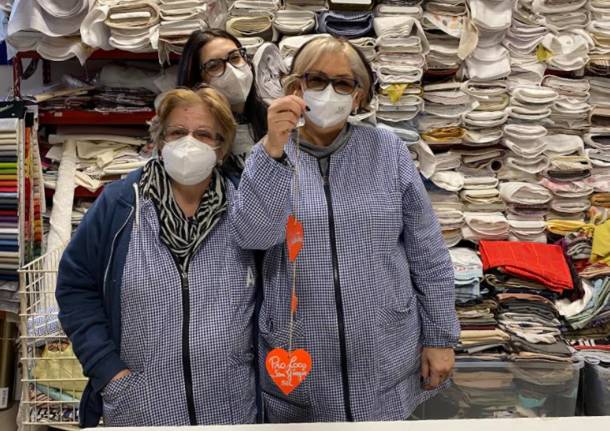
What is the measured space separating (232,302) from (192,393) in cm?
21

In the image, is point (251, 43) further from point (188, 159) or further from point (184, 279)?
point (184, 279)

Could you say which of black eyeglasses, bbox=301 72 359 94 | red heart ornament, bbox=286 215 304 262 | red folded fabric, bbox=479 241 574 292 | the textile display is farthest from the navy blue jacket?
red folded fabric, bbox=479 241 574 292

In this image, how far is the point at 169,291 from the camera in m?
1.37

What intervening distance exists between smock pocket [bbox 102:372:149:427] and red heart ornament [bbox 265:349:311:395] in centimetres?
30

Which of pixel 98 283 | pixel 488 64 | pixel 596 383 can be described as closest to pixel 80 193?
pixel 98 283

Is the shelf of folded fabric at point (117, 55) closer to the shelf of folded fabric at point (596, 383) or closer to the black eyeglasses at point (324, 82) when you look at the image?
A: the black eyeglasses at point (324, 82)

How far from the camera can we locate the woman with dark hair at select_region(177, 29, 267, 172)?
1.68 meters

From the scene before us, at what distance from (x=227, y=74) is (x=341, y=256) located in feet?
1.99

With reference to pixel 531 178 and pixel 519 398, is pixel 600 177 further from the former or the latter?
pixel 519 398

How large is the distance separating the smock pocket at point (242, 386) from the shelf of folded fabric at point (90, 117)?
1682mm

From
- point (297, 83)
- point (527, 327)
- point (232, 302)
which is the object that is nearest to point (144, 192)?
point (232, 302)

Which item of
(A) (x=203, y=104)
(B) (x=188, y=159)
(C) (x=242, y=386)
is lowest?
(C) (x=242, y=386)

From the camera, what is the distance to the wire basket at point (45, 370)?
93.1 inches

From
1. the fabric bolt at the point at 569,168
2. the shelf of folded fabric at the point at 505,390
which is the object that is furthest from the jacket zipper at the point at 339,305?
the fabric bolt at the point at 569,168
